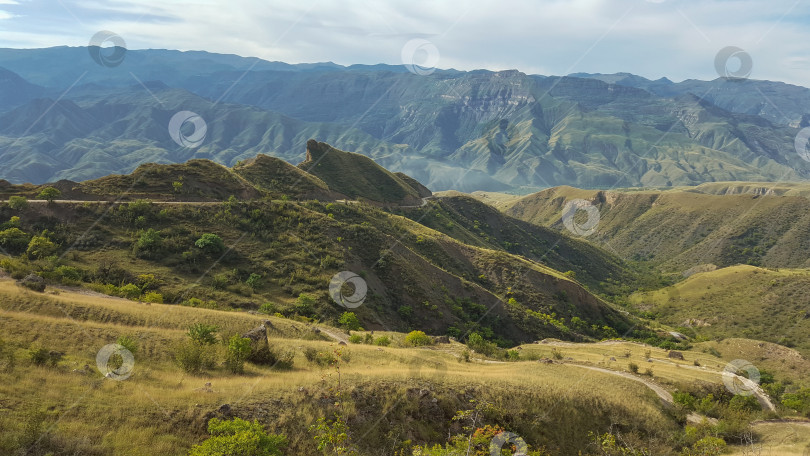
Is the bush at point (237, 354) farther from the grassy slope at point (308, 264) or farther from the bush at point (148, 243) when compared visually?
the bush at point (148, 243)

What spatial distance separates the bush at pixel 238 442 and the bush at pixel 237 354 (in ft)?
20.4

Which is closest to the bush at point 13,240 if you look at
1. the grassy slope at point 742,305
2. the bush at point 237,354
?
the bush at point 237,354

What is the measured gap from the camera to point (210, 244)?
164 ft

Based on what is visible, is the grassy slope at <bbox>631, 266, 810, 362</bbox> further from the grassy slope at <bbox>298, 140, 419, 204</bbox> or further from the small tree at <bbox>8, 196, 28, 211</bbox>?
the small tree at <bbox>8, 196, 28, 211</bbox>

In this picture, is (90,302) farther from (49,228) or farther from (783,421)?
(783,421)

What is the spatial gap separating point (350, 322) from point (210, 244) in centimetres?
2087

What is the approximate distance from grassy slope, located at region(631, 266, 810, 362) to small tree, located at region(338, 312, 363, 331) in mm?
86141

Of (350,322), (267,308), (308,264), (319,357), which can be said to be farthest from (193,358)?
(308,264)

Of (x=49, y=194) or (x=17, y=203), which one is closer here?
(x=17, y=203)

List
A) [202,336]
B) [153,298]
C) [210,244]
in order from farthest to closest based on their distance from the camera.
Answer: [210,244] → [153,298] → [202,336]

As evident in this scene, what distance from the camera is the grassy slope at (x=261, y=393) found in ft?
46.1

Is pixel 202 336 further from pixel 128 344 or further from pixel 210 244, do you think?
pixel 210 244

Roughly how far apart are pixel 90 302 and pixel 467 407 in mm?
24843

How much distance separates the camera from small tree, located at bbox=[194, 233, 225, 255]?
49.8m
